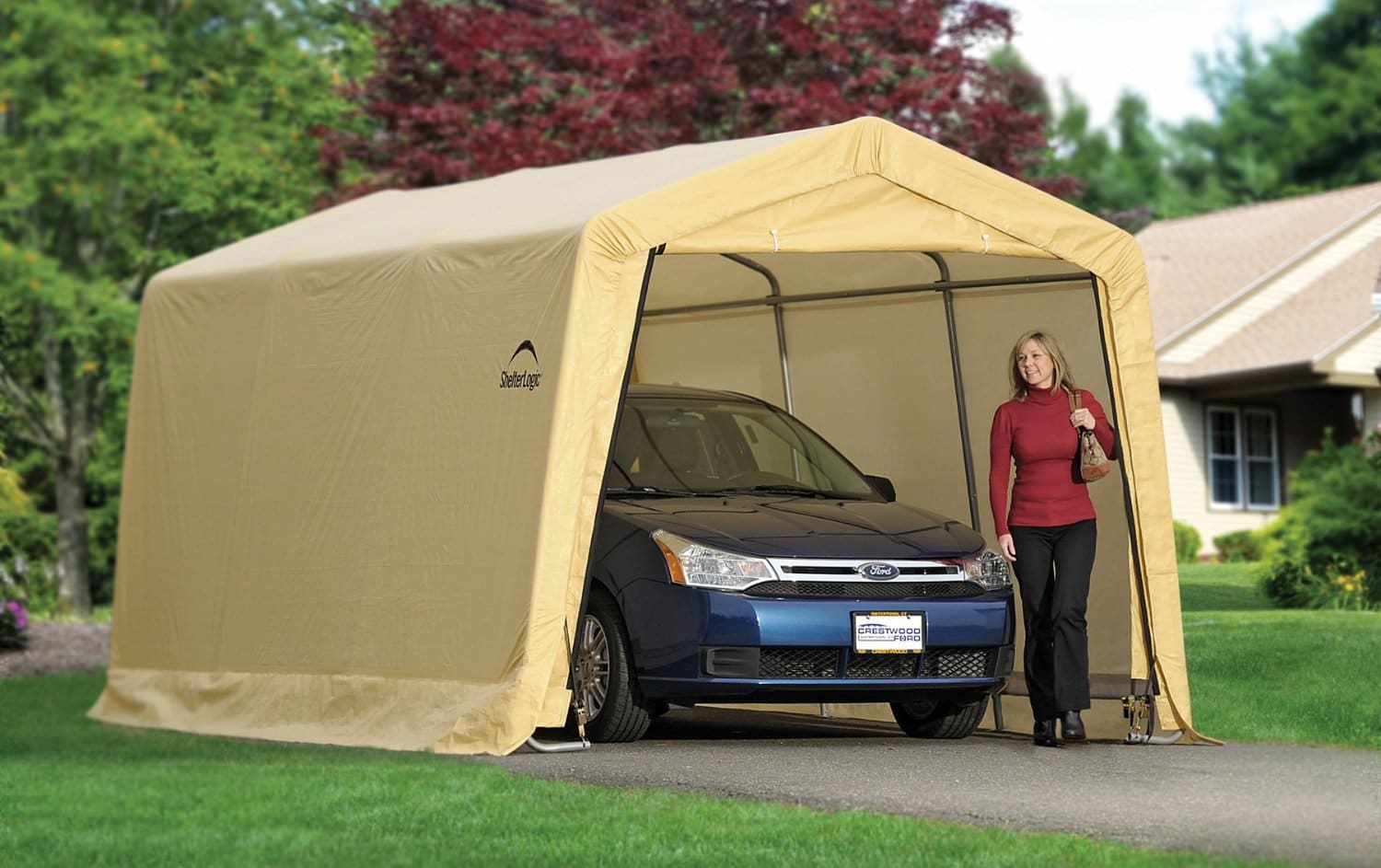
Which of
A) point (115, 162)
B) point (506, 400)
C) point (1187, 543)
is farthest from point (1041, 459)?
point (115, 162)

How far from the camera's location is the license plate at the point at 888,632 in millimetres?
10203

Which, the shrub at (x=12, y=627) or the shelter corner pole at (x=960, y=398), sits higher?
the shelter corner pole at (x=960, y=398)

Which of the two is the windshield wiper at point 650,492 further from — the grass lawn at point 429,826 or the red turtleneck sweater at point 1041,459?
the grass lawn at point 429,826

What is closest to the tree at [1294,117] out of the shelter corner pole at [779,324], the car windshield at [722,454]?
the shelter corner pole at [779,324]

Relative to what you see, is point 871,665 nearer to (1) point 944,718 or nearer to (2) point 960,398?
(1) point 944,718

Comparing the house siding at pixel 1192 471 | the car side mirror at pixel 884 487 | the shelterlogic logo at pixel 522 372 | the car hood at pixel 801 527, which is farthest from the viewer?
the house siding at pixel 1192 471

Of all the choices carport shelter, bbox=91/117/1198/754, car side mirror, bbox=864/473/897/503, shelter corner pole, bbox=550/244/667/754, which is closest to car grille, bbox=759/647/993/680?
shelter corner pole, bbox=550/244/667/754

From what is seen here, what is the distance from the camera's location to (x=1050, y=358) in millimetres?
10648

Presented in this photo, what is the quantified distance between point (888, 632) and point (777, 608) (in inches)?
22.2

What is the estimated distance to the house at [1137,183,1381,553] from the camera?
30859mm

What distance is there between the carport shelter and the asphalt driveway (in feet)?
2.57

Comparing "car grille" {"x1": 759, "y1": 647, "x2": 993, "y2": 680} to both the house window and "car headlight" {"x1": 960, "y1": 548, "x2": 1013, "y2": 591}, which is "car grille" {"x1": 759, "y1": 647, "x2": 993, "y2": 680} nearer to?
"car headlight" {"x1": 960, "y1": 548, "x2": 1013, "y2": 591}

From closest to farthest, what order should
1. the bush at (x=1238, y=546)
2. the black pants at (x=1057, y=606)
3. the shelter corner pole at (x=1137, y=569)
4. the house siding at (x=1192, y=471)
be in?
the black pants at (x=1057, y=606), the shelter corner pole at (x=1137, y=569), the bush at (x=1238, y=546), the house siding at (x=1192, y=471)

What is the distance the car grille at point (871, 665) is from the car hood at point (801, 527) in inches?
18.4
